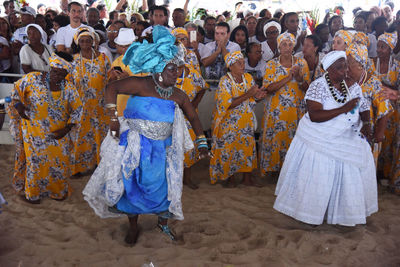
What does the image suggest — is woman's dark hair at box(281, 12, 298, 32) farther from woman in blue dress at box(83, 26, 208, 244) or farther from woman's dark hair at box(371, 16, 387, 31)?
woman in blue dress at box(83, 26, 208, 244)

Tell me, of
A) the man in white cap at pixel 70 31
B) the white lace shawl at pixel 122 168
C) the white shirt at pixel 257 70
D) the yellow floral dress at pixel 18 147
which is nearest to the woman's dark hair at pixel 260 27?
the white shirt at pixel 257 70

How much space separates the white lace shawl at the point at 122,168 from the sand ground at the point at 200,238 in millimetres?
399

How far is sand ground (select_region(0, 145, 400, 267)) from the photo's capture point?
358 cm

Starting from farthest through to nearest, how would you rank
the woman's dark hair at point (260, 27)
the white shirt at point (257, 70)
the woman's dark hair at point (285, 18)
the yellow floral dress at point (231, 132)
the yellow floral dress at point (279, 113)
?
the woman's dark hair at point (260, 27)
the woman's dark hair at point (285, 18)
the white shirt at point (257, 70)
the yellow floral dress at point (279, 113)
the yellow floral dress at point (231, 132)

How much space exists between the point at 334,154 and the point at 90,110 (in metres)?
3.61

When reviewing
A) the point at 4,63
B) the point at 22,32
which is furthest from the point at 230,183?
the point at 22,32

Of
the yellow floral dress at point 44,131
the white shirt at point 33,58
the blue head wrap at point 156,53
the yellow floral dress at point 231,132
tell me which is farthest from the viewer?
the white shirt at point 33,58

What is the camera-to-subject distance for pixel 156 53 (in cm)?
352

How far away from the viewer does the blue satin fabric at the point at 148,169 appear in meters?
3.56

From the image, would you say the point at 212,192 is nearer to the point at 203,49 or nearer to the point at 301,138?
the point at 301,138

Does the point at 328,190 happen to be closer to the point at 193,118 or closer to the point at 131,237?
the point at 193,118

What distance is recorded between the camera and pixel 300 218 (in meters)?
4.21

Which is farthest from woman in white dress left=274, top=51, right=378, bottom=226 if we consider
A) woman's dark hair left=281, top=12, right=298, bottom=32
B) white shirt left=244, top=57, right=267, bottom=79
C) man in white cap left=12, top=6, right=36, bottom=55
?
man in white cap left=12, top=6, right=36, bottom=55

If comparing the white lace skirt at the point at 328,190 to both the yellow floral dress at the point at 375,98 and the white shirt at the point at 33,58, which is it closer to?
the yellow floral dress at the point at 375,98
